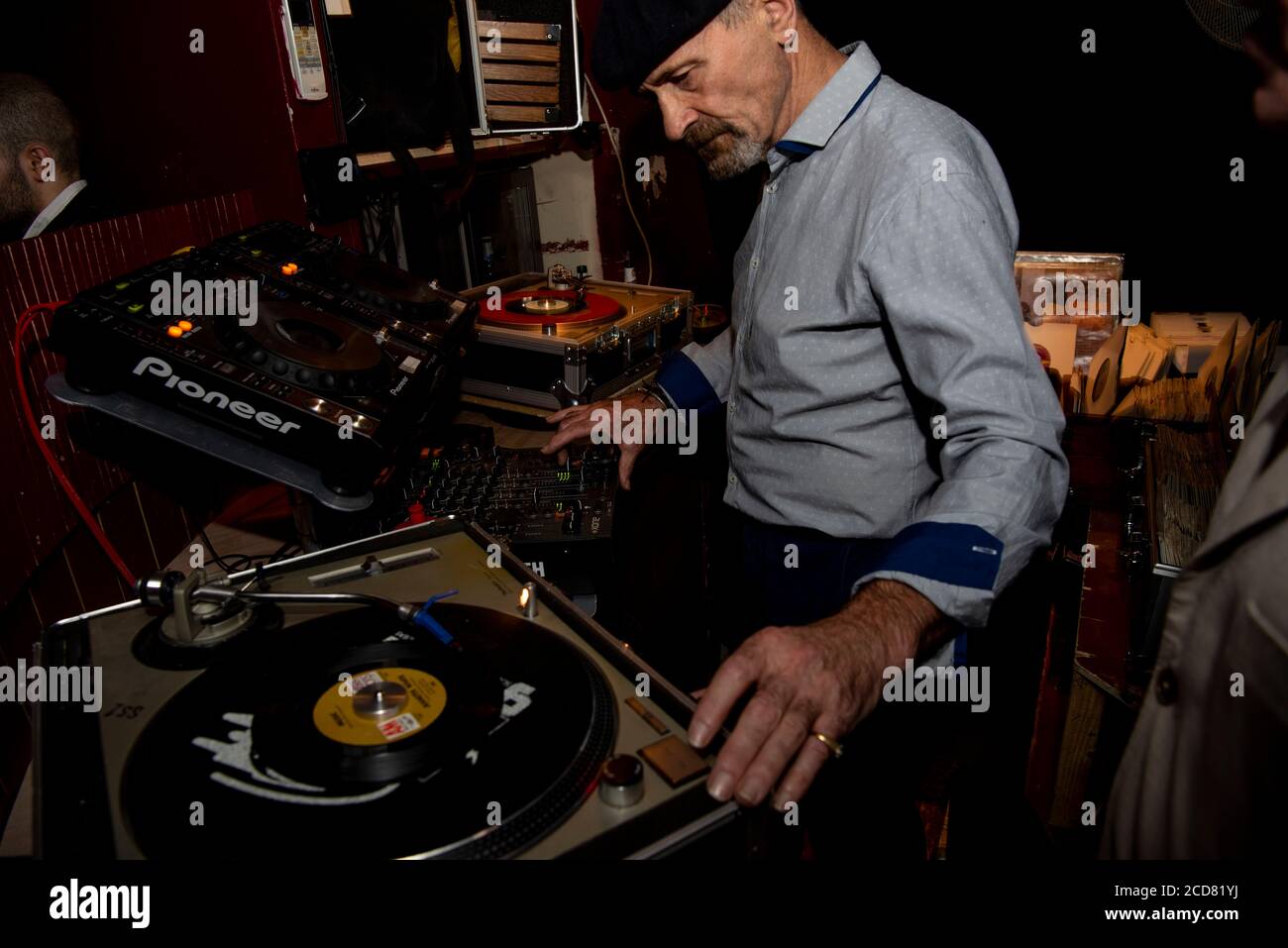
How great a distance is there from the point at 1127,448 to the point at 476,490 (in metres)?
1.74

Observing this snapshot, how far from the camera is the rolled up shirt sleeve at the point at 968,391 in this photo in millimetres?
890

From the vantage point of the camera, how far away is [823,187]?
4.09 ft

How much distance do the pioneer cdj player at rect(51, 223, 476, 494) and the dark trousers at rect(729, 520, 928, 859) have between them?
27.3 inches

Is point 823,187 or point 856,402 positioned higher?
point 823,187

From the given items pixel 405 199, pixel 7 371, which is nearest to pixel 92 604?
pixel 7 371

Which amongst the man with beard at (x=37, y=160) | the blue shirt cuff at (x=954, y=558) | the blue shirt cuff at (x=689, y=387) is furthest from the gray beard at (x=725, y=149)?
the man with beard at (x=37, y=160)

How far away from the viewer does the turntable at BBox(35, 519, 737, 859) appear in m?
0.59

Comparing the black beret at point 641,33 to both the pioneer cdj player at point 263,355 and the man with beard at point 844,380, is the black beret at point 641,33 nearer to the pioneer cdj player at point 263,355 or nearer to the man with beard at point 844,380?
the man with beard at point 844,380

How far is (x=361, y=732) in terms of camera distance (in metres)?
0.69

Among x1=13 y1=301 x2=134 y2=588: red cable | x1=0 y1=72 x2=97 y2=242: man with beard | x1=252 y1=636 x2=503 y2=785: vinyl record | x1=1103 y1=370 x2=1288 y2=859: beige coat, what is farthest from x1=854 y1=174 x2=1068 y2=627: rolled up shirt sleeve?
x1=0 y1=72 x2=97 y2=242: man with beard

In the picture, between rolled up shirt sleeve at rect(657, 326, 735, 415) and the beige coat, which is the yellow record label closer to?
the beige coat

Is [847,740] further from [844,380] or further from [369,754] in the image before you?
[369,754]

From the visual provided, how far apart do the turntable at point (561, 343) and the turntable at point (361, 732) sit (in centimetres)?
99
